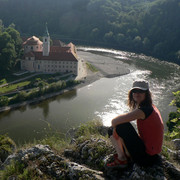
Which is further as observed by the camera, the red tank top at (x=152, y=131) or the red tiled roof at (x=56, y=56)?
the red tiled roof at (x=56, y=56)

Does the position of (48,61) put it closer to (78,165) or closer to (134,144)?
→ (78,165)

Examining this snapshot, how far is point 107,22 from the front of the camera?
116 metres

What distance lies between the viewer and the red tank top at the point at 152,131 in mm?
5423

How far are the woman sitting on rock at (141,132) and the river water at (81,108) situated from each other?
18.0 metres

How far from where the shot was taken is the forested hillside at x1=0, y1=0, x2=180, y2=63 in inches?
3787

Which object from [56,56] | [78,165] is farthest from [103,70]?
[78,165]

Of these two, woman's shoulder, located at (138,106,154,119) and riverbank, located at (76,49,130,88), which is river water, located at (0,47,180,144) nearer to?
riverbank, located at (76,49,130,88)

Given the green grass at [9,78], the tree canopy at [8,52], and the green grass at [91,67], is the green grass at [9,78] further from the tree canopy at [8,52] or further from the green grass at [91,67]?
the green grass at [91,67]

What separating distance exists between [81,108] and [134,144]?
3006cm

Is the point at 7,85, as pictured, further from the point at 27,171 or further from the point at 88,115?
the point at 27,171

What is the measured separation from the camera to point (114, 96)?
40500 mm

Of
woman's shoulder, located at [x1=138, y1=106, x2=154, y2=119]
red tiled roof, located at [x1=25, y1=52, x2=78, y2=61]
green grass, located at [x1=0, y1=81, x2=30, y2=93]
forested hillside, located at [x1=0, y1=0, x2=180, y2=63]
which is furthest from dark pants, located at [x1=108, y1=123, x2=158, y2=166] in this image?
forested hillside, located at [x1=0, y1=0, x2=180, y2=63]

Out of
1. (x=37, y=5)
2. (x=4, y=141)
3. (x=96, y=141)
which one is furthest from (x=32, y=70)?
(x=37, y=5)

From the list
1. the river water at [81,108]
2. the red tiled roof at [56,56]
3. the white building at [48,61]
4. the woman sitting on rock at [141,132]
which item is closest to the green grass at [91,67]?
the white building at [48,61]
